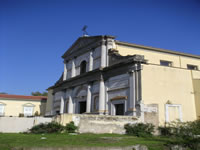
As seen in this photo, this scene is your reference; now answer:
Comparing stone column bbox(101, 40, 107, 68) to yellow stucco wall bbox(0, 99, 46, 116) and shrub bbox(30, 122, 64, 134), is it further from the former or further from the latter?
yellow stucco wall bbox(0, 99, 46, 116)

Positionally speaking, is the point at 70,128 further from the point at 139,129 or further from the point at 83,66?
the point at 83,66

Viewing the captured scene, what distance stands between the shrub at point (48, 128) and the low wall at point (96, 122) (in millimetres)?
395

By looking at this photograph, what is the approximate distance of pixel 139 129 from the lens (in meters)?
14.3

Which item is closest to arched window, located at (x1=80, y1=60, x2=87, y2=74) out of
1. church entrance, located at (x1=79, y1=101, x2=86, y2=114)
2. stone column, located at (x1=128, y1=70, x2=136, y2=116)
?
church entrance, located at (x1=79, y1=101, x2=86, y2=114)

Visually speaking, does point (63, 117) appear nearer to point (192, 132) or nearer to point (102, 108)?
point (102, 108)

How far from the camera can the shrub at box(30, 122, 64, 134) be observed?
43.2ft

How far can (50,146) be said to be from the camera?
23.5 feet

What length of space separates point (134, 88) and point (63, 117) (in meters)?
6.11

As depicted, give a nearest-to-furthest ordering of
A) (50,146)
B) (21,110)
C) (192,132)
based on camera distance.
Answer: (50,146), (192,132), (21,110)

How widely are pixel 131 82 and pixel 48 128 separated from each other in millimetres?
7348

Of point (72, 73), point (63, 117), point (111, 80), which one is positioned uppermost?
point (72, 73)

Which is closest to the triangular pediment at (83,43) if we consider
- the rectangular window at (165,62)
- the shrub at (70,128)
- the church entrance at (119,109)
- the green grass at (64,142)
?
the rectangular window at (165,62)

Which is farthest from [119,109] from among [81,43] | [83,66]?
[81,43]

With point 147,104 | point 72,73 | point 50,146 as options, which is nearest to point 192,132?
point 147,104
